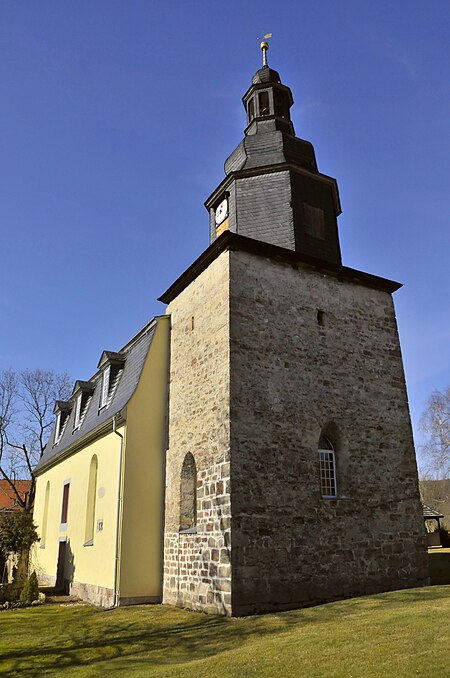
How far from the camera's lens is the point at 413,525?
1334cm

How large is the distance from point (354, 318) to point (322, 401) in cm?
281

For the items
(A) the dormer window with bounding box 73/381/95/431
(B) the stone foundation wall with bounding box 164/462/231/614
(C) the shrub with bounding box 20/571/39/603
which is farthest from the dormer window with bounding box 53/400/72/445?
(B) the stone foundation wall with bounding box 164/462/231/614

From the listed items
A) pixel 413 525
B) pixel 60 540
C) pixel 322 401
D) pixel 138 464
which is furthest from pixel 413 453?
pixel 60 540

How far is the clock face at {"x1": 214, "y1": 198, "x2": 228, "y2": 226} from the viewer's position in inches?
614

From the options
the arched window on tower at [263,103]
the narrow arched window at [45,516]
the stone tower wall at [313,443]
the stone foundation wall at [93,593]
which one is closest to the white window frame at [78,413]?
the narrow arched window at [45,516]

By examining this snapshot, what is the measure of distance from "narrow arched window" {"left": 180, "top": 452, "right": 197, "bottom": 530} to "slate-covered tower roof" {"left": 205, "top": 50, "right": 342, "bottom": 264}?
6.04 m

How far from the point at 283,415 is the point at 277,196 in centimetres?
613

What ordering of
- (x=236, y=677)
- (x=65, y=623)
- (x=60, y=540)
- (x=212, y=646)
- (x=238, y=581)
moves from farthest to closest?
(x=60, y=540) → (x=65, y=623) → (x=238, y=581) → (x=212, y=646) → (x=236, y=677)

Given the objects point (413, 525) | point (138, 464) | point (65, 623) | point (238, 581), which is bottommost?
point (65, 623)

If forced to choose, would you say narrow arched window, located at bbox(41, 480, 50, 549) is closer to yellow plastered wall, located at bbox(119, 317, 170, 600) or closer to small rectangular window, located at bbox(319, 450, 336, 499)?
yellow plastered wall, located at bbox(119, 317, 170, 600)

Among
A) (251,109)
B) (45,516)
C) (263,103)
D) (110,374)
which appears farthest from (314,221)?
(45,516)

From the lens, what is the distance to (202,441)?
40.9 feet

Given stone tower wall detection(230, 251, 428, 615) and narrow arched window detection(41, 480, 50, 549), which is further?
narrow arched window detection(41, 480, 50, 549)

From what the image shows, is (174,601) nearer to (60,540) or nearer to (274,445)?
(274,445)
